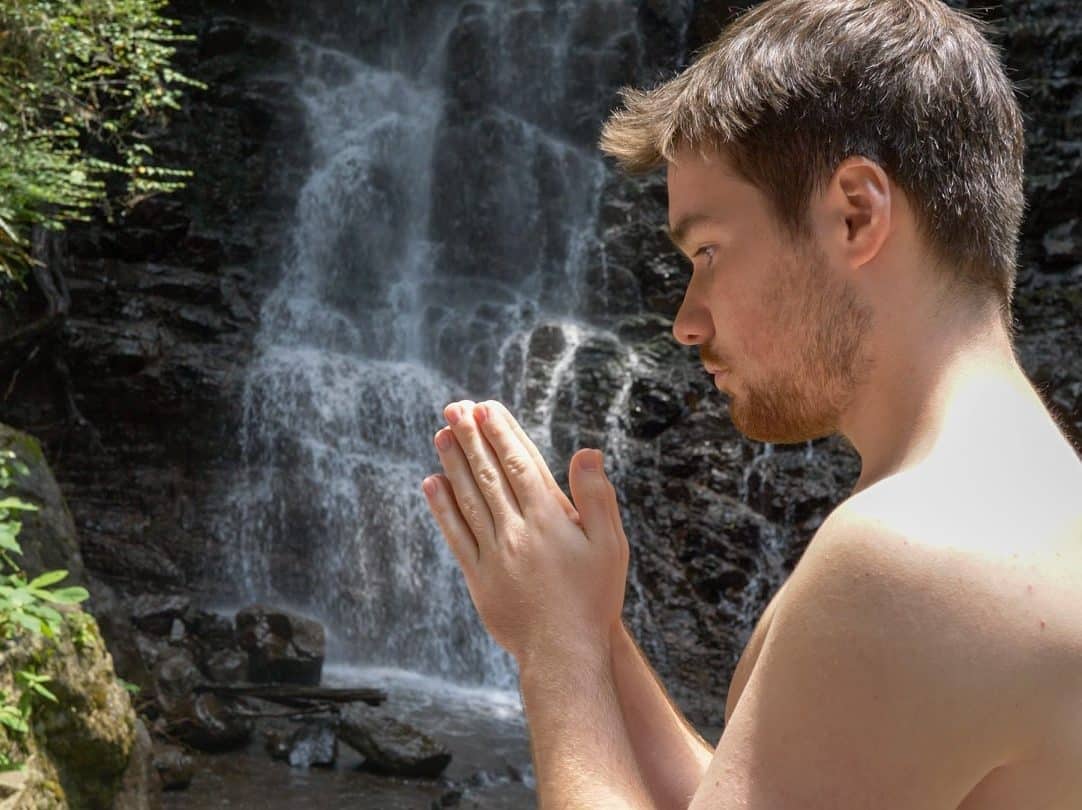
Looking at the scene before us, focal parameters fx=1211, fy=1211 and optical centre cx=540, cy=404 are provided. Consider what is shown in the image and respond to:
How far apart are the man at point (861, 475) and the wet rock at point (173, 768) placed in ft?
22.0

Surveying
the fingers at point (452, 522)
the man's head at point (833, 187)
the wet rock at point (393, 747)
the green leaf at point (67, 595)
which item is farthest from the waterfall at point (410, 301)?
the man's head at point (833, 187)

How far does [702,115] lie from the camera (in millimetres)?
1289

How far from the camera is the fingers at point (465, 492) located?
1366 mm

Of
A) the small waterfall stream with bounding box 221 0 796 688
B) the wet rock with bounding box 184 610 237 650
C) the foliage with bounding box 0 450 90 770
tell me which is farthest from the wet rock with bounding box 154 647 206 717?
the foliage with bounding box 0 450 90 770

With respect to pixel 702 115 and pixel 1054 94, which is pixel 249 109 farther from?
pixel 702 115

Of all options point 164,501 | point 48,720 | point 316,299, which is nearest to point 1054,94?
point 316,299

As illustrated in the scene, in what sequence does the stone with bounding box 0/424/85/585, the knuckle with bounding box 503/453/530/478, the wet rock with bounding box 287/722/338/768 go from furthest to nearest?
the wet rock with bounding box 287/722/338/768 < the stone with bounding box 0/424/85/585 < the knuckle with bounding box 503/453/530/478

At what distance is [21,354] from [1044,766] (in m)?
11.5

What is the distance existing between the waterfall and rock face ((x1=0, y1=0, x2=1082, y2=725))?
6 centimetres

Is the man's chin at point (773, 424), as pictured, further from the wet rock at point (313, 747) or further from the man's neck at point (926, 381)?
the wet rock at point (313, 747)

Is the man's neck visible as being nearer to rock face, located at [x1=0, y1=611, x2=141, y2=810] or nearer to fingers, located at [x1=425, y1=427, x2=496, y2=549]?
fingers, located at [x1=425, y1=427, x2=496, y2=549]

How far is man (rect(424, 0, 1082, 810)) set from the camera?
3.13ft

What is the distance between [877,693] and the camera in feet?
3.10

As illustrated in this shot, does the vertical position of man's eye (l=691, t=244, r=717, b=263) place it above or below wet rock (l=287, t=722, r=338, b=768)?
above
